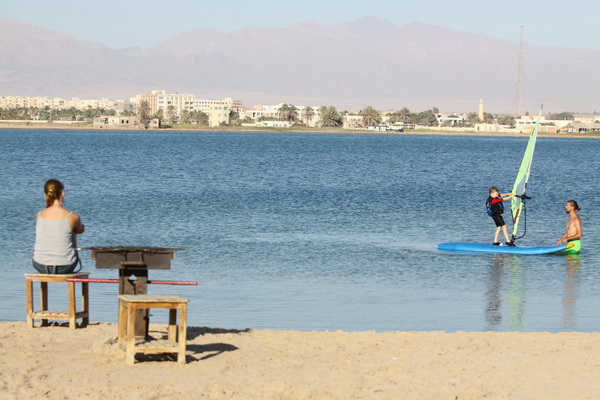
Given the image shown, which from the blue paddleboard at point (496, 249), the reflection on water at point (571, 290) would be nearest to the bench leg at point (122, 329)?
the reflection on water at point (571, 290)

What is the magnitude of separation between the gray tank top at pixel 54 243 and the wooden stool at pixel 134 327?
1601 millimetres

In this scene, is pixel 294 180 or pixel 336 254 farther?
pixel 294 180

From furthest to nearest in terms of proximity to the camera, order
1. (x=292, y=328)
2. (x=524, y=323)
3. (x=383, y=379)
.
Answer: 1. (x=524, y=323)
2. (x=292, y=328)
3. (x=383, y=379)

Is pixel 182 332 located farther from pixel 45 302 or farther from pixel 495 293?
pixel 495 293

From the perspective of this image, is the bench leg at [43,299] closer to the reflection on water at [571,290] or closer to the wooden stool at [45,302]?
the wooden stool at [45,302]

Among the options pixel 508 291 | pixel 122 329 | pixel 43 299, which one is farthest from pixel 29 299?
pixel 508 291

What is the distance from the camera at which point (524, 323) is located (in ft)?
48.6

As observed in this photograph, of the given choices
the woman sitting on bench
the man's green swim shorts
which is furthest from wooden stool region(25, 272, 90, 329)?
the man's green swim shorts

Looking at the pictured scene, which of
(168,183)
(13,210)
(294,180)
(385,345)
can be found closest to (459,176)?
(294,180)

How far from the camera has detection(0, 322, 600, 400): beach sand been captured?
9203 millimetres

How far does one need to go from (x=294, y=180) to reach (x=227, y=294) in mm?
42062

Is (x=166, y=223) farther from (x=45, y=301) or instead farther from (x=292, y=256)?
(x=45, y=301)

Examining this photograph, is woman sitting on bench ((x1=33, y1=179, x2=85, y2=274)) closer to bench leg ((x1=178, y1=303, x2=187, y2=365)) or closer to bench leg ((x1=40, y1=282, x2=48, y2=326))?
bench leg ((x1=40, y1=282, x2=48, y2=326))

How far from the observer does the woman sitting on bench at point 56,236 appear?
11344 mm
